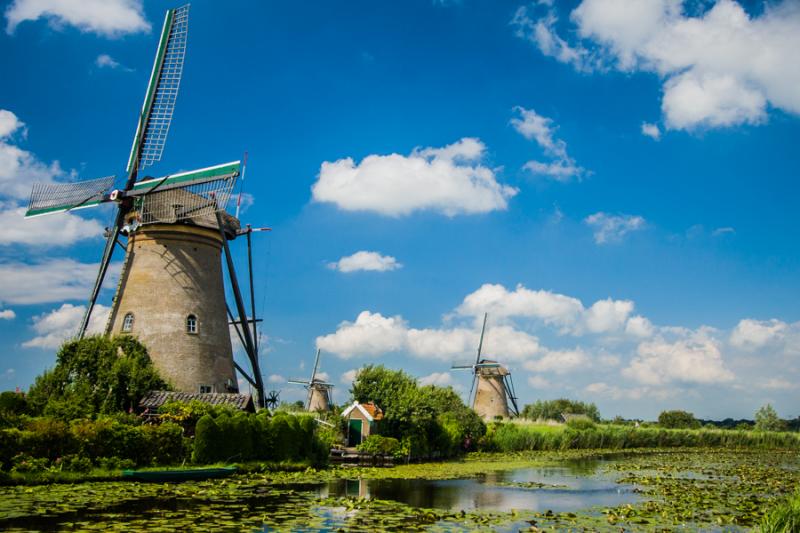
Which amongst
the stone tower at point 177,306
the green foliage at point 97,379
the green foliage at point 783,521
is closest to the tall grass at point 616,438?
the stone tower at point 177,306

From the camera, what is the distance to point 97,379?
76.1ft

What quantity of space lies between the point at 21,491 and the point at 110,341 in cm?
1050

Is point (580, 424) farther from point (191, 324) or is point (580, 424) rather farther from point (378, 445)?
point (191, 324)

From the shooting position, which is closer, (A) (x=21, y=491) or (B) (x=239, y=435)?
(A) (x=21, y=491)

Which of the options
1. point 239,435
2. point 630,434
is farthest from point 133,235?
point 630,434

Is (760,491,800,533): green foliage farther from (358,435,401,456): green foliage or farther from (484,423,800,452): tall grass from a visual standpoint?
(484,423,800,452): tall grass

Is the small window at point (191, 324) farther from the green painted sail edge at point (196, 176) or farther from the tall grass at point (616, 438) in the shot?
the tall grass at point (616, 438)

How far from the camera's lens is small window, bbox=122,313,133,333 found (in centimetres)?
2556

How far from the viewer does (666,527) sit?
12477 millimetres

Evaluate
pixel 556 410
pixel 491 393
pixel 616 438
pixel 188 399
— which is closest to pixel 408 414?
pixel 188 399

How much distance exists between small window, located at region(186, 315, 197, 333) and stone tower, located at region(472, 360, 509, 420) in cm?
3523

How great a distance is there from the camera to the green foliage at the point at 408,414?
3181 cm

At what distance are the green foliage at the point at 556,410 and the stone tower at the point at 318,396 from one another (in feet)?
75.7

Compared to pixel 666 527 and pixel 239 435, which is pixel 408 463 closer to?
pixel 239 435
